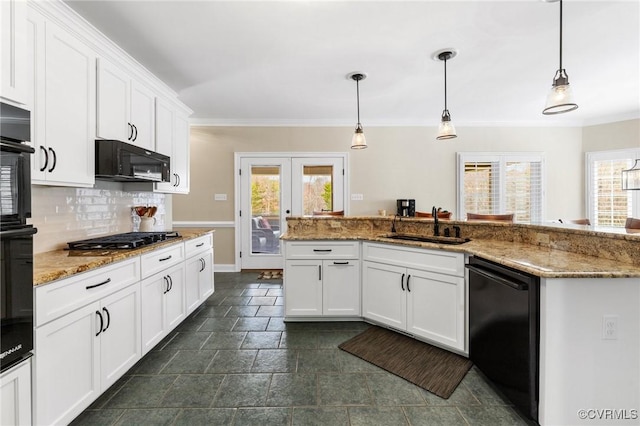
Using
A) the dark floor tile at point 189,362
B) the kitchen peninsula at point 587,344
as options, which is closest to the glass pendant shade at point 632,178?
the kitchen peninsula at point 587,344

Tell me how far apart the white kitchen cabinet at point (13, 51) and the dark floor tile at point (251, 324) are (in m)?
2.30

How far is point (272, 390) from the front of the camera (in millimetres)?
1875

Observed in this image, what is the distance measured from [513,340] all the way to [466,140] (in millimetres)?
4238

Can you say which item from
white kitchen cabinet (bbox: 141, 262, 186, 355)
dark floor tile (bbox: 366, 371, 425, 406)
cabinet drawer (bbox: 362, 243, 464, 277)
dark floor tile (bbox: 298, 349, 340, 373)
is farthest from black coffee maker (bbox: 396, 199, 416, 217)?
white kitchen cabinet (bbox: 141, 262, 186, 355)

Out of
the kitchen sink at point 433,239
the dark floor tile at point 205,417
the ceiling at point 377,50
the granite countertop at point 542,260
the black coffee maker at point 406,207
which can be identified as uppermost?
the ceiling at point 377,50

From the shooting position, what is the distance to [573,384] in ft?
4.82

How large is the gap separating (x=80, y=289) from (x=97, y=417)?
781 millimetres

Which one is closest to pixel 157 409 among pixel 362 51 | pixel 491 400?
pixel 491 400

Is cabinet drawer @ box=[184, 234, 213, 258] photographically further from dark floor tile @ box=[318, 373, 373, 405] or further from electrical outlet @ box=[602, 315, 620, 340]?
electrical outlet @ box=[602, 315, 620, 340]

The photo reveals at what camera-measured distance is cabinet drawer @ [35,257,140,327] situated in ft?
4.37

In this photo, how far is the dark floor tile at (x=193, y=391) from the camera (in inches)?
69.2

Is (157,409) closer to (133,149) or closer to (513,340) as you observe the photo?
(133,149)

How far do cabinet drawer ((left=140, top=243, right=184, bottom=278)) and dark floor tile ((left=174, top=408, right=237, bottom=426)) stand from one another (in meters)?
1.00

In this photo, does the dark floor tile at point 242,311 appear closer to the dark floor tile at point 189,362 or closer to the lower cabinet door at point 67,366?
the dark floor tile at point 189,362
